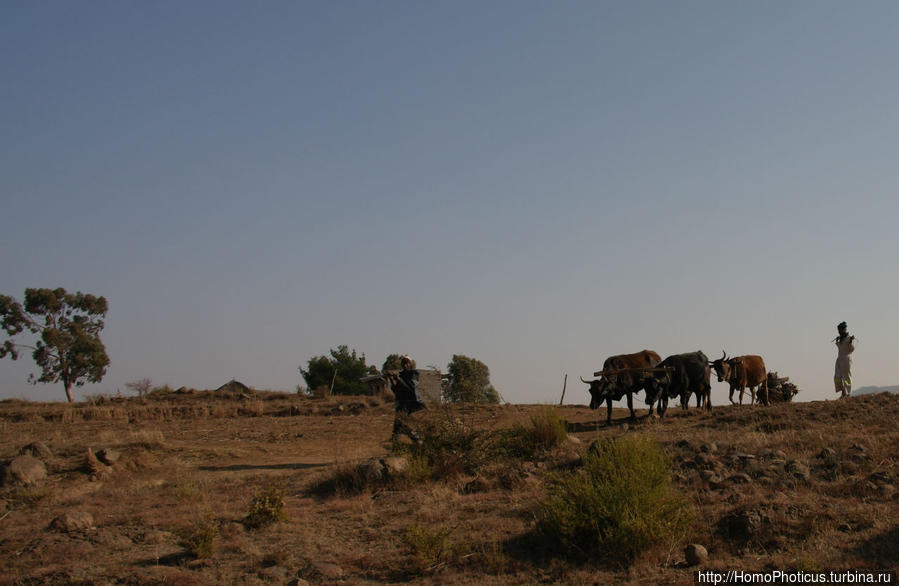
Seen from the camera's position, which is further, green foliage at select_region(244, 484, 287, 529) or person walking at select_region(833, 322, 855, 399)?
person walking at select_region(833, 322, 855, 399)

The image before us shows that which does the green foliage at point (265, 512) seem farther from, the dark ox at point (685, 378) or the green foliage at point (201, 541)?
the dark ox at point (685, 378)

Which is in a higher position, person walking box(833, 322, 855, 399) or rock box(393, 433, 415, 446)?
person walking box(833, 322, 855, 399)

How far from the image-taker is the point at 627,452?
9250mm

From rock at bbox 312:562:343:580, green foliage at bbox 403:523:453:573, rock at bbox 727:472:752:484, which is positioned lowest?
rock at bbox 312:562:343:580

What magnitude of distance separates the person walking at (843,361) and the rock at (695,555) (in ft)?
39.0

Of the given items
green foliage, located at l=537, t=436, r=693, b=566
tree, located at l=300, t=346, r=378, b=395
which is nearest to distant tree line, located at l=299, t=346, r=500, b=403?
tree, located at l=300, t=346, r=378, b=395

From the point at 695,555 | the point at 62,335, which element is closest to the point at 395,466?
the point at 695,555

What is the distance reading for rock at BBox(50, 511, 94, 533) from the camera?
975 cm

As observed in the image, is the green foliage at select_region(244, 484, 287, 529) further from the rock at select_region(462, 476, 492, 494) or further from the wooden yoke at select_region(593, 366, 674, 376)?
the wooden yoke at select_region(593, 366, 674, 376)

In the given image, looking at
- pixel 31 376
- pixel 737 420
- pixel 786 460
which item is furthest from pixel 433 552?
pixel 31 376

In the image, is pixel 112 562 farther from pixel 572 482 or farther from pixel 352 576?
pixel 572 482

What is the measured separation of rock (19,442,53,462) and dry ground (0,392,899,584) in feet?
0.79

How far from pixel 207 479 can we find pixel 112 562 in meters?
4.35

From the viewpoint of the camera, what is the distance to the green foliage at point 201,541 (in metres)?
8.61
